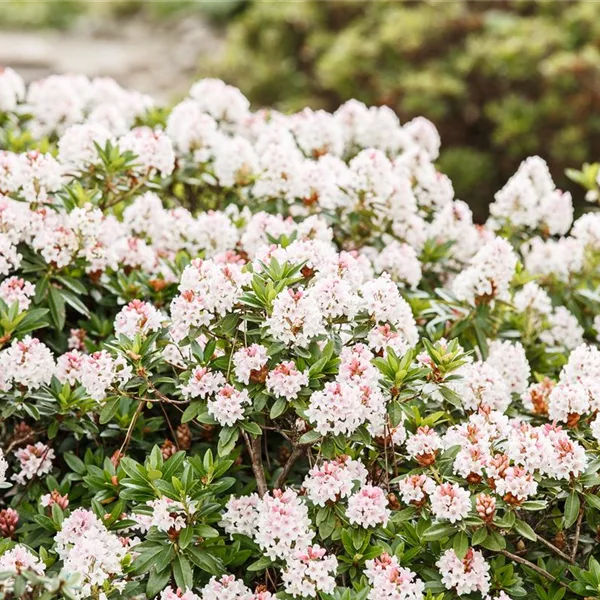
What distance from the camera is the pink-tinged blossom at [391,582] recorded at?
6.95ft

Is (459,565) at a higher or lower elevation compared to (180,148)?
lower

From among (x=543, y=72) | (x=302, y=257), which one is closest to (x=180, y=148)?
(x=302, y=257)

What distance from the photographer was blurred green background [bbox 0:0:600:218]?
23.1 feet

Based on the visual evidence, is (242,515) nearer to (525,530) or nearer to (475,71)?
(525,530)

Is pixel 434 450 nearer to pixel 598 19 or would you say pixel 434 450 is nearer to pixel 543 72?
pixel 543 72

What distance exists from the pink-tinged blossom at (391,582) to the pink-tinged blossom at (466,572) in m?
0.07

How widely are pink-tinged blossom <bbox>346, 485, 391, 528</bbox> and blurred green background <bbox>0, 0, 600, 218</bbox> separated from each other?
17.3 feet

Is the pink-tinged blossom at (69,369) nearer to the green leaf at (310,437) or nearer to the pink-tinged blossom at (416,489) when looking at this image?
the green leaf at (310,437)

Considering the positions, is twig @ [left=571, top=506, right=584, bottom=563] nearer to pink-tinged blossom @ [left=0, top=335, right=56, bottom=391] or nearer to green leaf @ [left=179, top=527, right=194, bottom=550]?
green leaf @ [left=179, top=527, right=194, bottom=550]

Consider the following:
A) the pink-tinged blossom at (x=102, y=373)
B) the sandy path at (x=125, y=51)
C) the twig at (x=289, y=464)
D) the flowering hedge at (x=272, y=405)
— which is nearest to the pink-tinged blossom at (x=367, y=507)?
the flowering hedge at (x=272, y=405)

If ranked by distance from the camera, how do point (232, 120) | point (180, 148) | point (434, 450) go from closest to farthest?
point (434, 450), point (180, 148), point (232, 120)

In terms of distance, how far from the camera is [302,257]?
2.48 meters

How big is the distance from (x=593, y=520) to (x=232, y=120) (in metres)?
2.38

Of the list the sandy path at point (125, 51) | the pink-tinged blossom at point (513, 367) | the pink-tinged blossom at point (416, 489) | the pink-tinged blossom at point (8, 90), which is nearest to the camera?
the pink-tinged blossom at point (416, 489)
